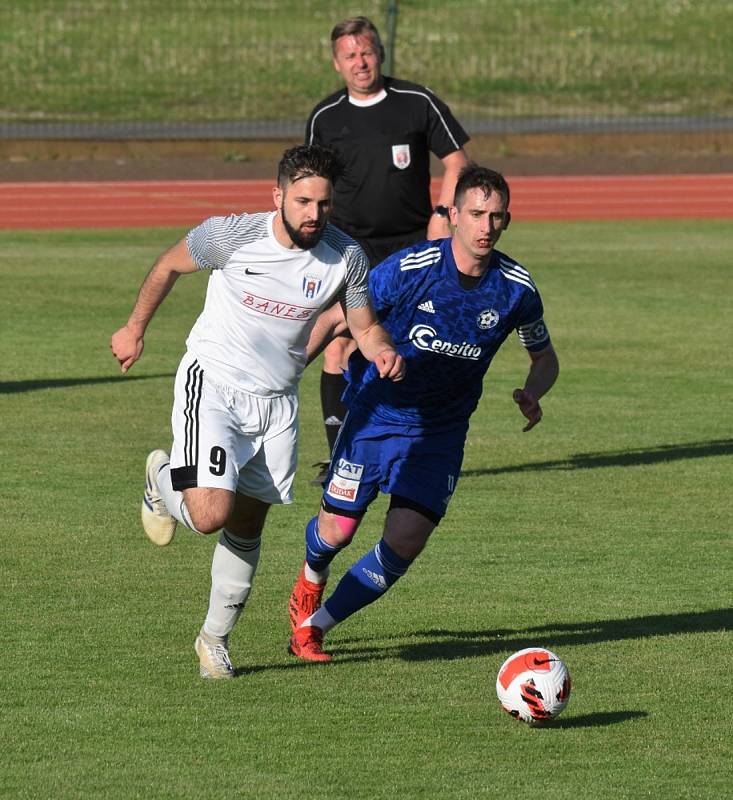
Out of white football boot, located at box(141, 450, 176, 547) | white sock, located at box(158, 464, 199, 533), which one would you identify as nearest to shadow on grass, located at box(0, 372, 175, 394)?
white football boot, located at box(141, 450, 176, 547)

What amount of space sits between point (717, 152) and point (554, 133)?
305 cm

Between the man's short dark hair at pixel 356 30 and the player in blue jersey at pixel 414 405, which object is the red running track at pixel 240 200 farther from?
the player in blue jersey at pixel 414 405

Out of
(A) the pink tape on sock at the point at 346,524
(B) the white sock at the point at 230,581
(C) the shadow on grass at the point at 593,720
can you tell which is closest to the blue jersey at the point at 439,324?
(A) the pink tape on sock at the point at 346,524

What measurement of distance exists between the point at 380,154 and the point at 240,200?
1455 cm

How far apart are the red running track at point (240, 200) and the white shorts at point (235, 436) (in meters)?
16.6

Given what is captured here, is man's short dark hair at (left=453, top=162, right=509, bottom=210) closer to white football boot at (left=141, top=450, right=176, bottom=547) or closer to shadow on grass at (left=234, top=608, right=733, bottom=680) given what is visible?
white football boot at (left=141, top=450, right=176, bottom=547)

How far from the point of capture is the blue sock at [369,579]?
6805 mm

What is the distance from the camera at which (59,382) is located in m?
13.0

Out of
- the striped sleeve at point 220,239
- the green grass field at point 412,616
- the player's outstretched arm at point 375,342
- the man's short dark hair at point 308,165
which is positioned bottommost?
the green grass field at point 412,616

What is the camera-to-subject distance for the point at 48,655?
22.0ft

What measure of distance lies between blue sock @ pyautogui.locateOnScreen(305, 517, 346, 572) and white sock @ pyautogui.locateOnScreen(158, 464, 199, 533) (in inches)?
24.0

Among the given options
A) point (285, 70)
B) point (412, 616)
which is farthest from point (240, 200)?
point (412, 616)

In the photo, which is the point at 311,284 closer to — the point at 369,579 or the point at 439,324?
the point at 439,324

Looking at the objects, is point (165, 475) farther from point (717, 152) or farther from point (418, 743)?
point (717, 152)
